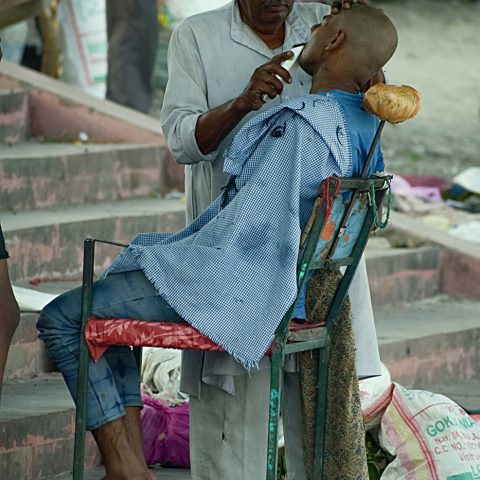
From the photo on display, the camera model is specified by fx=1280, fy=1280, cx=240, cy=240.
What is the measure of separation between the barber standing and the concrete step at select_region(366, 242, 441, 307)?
2.63 meters

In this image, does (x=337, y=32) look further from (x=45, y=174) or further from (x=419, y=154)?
(x=419, y=154)

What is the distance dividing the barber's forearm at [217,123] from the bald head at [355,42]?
278 mm

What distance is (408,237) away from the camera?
734 centimetres

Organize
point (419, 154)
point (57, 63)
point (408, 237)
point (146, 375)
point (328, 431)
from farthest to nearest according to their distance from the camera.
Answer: point (419, 154) → point (57, 63) → point (408, 237) → point (146, 375) → point (328, 431)

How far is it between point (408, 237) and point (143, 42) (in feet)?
7.63

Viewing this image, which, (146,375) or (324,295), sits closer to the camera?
(324,295)

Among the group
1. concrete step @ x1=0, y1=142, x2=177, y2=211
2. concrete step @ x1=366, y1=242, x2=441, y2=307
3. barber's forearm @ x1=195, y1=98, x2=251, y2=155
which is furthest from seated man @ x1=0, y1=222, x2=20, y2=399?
concrete step @ x1=366, y1=242, x2=441, y2=307

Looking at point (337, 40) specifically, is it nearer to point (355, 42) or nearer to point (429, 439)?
point (355, 42)

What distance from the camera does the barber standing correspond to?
387 centimetres

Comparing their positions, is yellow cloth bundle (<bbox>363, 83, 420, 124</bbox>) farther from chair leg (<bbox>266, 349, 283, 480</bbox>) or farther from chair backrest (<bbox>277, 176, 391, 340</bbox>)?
chair leg (<bbox>266, 349, 283, 480</bbox>)

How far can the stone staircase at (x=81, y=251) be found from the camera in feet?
15.6

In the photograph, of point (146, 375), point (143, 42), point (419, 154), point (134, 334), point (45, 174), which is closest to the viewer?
point (134, 334)

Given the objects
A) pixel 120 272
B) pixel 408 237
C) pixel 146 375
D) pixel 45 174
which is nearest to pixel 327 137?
pixel 120 272

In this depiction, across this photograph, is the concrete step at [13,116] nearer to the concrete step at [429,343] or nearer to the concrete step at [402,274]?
the concrete step at [402,274]
